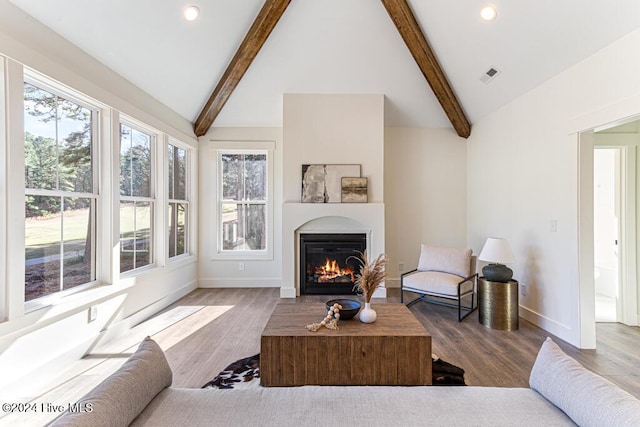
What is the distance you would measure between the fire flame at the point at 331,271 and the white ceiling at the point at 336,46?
249cm

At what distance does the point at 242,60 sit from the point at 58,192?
8.39ft

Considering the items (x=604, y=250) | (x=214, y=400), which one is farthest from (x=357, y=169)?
(x=604, y=250)

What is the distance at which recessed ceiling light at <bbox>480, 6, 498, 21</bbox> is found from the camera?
300 centimetres

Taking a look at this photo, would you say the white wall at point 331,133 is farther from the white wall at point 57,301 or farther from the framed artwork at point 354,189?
the white wall at point 57,301

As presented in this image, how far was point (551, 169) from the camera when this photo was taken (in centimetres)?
329

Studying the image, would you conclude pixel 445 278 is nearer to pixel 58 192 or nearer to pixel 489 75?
pixel 489 75

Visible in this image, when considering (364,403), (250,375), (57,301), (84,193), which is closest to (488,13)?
(364,403)

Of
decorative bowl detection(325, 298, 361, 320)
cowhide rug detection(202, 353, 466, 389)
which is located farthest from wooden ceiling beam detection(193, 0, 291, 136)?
cowhide rug detection(202, 353, 466, 389)

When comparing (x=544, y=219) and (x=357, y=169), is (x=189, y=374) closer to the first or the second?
(x=357, y=169)

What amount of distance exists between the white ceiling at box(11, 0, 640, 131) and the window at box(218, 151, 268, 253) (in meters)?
0.62

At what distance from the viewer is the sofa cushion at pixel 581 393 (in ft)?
3.28

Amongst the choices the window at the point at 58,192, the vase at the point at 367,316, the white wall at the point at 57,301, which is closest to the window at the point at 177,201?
the white wall at the point at 57,301

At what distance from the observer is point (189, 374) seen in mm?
2424

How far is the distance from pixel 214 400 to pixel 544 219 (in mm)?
3665
